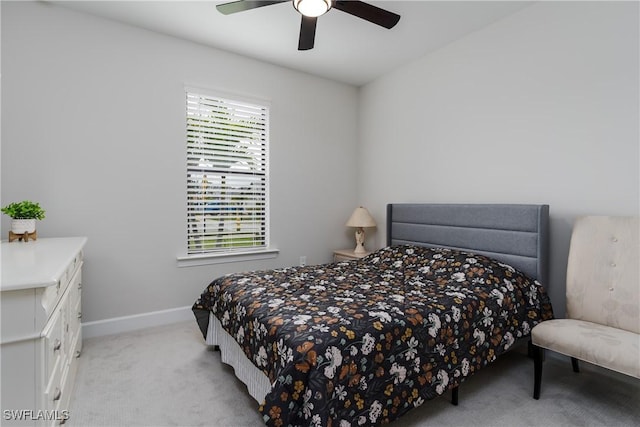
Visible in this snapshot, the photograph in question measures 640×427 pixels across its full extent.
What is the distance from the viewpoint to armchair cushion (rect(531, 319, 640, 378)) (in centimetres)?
163

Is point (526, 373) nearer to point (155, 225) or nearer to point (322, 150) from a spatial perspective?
point (322, 150)

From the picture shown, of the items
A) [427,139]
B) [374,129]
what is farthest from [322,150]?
[427,139]

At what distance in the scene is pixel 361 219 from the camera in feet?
12.8

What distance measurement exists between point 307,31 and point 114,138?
1.89m

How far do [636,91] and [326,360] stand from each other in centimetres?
255

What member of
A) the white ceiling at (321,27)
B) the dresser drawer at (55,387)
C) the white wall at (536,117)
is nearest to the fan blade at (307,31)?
Result: the white ceiling at (321,27)

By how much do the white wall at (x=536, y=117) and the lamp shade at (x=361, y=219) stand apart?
0.50 metres

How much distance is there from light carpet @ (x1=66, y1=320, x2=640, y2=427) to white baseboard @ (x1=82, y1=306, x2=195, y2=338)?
259 mm

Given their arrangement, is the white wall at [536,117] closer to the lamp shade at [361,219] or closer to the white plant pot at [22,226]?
the lamp shade at [361,219]

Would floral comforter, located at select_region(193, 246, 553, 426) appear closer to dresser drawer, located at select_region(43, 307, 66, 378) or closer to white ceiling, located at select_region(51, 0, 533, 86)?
dresser drawer, located at select_region(43, 307, 66, 378)

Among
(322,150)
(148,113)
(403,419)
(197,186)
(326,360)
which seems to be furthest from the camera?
(322,150)

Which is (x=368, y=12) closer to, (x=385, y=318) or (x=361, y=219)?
(x=385, y=318)

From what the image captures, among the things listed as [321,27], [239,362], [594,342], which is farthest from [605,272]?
[321,27]

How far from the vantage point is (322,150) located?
4.06 meters
